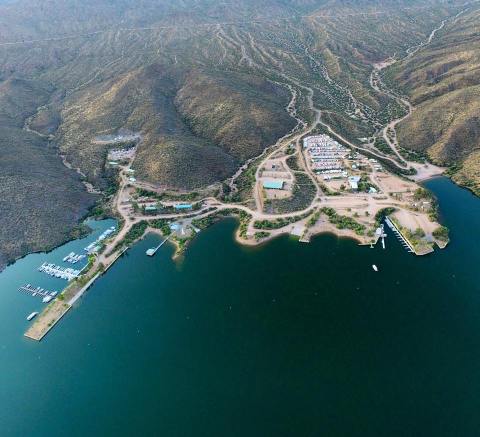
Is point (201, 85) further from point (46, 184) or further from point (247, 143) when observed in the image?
point (46, 184)

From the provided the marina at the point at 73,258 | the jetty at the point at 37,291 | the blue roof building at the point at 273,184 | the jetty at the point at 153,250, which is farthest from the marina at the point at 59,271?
the blue roof building at the point at 273,184

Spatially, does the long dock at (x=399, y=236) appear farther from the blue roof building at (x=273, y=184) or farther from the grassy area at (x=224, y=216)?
the grassy area at (x=224, y=216)

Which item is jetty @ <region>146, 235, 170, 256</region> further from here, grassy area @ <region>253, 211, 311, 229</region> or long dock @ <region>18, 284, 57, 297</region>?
grassy area @ <region>253, 211, 311, 229</region>

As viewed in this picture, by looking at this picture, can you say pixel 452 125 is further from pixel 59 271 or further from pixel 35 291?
pixel 35 291

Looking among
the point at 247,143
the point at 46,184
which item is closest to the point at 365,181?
the point at 247,143

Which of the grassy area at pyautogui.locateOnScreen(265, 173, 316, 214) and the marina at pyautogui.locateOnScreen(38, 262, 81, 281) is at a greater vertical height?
the marina at pyautogui.locateOnScreen(38, 262, 81, 281)

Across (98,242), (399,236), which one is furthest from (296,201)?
(98,242)

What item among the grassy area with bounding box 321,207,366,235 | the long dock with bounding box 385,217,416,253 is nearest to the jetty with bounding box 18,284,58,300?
the grassy area with bounding box 321,207,366,235

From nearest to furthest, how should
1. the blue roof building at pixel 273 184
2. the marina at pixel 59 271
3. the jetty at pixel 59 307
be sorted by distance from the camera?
1. the jetty at pixel 59 307
2. the marina at pixel 59 271
3. the blue roof building at pixel 273 184
